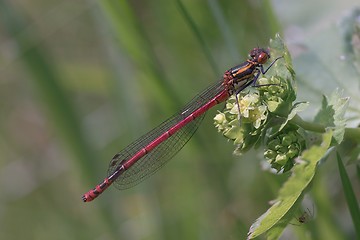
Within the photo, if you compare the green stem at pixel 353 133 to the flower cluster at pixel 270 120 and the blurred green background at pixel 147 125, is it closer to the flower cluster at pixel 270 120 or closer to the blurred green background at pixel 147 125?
the flower cluster at pixel 270 120

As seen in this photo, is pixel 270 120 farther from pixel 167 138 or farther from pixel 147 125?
pixel 147 125

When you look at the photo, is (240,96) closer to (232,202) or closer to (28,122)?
(232,202)

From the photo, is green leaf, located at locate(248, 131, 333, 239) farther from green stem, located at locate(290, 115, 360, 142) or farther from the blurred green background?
the blurred green background

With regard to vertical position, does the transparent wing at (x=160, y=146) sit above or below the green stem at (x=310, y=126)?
below

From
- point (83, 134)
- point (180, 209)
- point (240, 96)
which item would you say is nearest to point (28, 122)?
point (83, 134)

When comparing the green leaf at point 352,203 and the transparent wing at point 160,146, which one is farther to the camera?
the transparent wing at point 160,146

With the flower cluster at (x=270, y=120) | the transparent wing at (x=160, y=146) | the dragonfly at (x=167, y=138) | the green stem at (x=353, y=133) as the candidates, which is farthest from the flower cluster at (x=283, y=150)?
the transparent wing at (x=160, y=146)

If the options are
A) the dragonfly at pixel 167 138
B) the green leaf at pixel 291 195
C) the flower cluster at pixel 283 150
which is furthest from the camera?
the dragonfly at pixel 167 138

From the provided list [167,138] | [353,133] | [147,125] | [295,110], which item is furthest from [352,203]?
[147,125]
